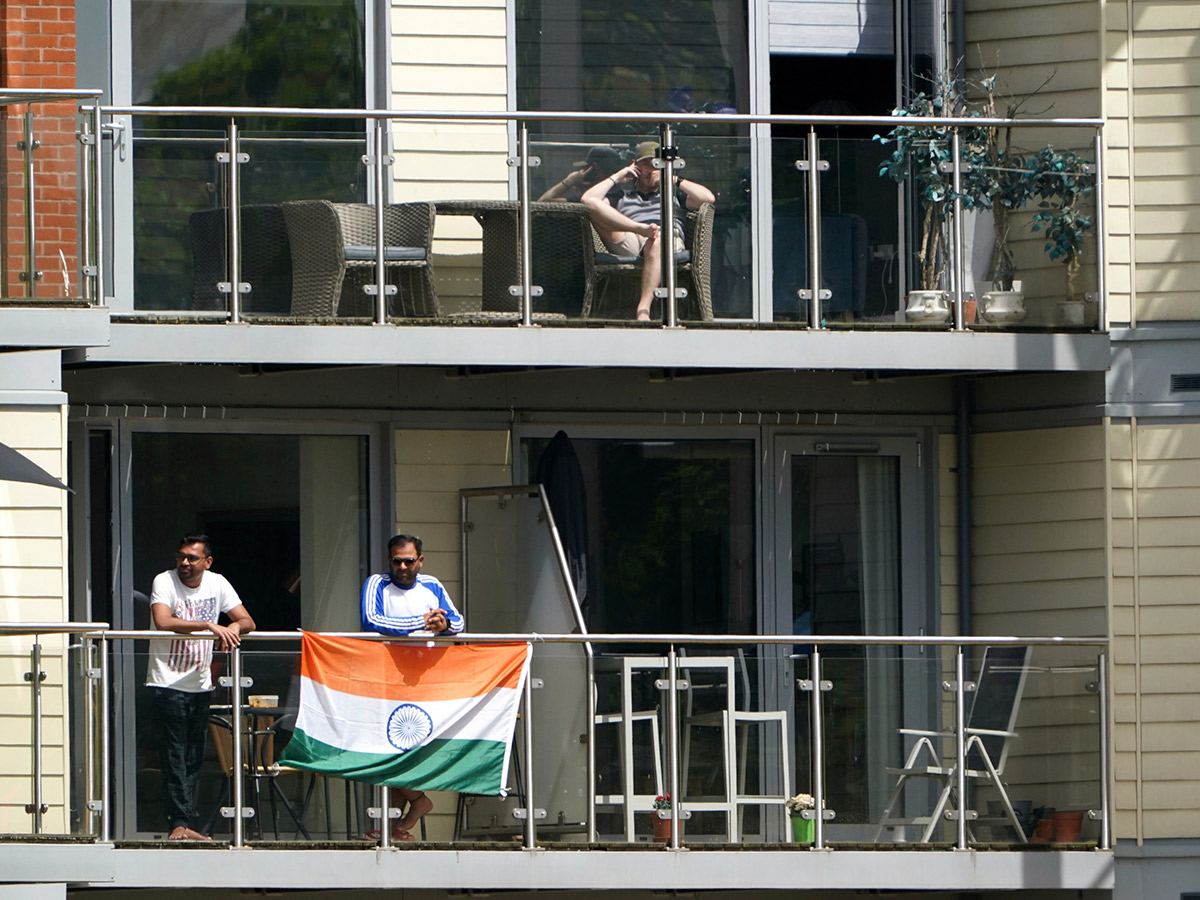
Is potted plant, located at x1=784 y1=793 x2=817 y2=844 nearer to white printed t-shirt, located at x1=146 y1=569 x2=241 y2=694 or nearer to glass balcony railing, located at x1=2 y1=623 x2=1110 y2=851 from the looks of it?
glass balcony railing, located at x1=2 y1=623 x2=1110 y2=851

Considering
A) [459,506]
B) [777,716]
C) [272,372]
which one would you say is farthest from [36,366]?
[777,716]

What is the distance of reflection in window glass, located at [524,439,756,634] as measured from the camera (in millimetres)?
15266

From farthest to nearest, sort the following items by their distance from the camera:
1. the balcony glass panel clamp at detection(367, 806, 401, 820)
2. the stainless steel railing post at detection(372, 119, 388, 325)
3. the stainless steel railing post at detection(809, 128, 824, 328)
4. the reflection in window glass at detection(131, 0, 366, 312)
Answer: the stainless steel railing post at detection(809, 128, 824, 328) → the stainless steel railing post at detection(372, 119, 388, 325) → the reflection in window glass at detection(131, 0, 366, 312) → the balcony glass panel clamp at detection(367, 806, 401, 820)

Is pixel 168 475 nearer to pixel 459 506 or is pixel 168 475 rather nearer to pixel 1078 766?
pixel 459 506

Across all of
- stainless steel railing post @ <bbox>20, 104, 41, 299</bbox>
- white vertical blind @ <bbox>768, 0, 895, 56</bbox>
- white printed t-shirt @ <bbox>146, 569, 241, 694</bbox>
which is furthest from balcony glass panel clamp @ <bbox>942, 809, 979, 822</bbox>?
stainless steel railing post @ <bbox>20, 104, 41, 299</bbox>

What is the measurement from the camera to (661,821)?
13336mm

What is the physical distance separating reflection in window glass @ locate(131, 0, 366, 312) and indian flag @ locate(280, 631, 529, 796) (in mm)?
2202

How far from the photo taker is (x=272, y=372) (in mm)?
14719

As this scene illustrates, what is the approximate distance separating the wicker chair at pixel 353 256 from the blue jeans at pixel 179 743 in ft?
7.85

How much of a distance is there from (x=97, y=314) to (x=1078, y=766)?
6302 millimetres

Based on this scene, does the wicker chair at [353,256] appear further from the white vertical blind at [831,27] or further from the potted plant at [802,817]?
the potted plant at [802,817]

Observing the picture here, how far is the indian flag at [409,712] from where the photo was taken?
1311 cm

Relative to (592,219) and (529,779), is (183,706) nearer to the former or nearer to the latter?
(529,779)

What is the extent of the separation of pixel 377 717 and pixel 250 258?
2.81 meters
